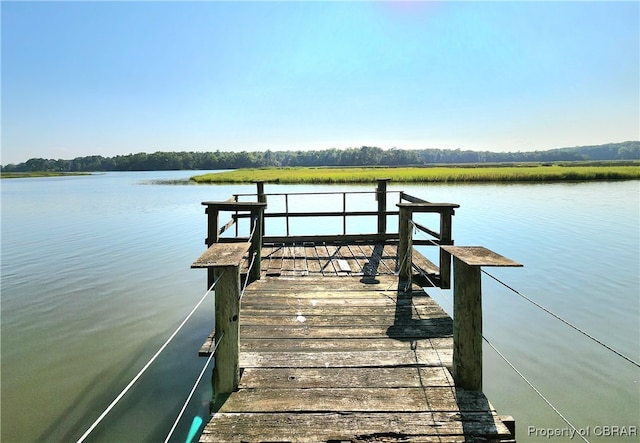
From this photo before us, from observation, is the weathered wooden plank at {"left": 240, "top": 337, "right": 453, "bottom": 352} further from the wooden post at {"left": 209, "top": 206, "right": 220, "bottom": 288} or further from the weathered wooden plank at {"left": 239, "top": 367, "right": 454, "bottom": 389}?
the wooden post at {"left": 209, "top": 206, "right": 220, "bottom": 288}

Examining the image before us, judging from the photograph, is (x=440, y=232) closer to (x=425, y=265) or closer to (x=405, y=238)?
(x=405, y=238)

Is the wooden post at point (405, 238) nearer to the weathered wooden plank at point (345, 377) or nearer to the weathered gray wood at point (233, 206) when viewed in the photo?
the weathered gray wood at point (233, 206)

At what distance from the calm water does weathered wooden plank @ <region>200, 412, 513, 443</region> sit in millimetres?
1883

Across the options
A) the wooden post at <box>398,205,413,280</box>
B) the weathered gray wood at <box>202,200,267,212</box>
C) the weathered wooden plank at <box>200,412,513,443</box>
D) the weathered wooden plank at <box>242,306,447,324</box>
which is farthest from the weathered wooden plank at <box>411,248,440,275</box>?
the weathered wooden plank at <box>200,412,513,443</box>

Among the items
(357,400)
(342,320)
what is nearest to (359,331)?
(342,320)

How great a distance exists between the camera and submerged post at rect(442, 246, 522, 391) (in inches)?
119

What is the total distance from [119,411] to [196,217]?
52.5ft

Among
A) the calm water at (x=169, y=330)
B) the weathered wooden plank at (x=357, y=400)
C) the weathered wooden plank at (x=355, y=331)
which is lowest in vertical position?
the calm water at (x=169, y=330)

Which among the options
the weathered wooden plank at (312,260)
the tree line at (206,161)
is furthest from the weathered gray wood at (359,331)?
the tree line at (206,161)

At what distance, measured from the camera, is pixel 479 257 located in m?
3.10

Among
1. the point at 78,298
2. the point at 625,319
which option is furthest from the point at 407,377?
the point at 78,298

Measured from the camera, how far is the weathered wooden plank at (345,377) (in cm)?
319

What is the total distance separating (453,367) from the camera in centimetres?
327

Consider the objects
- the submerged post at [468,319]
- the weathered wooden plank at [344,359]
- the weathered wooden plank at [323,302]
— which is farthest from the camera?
the weathered wooden plank at [323,302]
